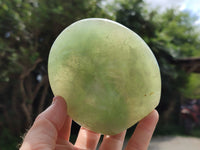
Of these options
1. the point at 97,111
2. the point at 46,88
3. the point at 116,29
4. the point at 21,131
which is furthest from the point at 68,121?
the point at 21,131

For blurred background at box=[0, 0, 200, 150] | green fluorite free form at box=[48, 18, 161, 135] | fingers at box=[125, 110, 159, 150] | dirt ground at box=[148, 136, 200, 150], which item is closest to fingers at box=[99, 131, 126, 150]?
fingers at box=[125, 110, 159, 150]

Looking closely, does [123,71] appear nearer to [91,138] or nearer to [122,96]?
[122,96]

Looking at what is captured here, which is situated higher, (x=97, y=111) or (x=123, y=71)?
(x=123, y=71)

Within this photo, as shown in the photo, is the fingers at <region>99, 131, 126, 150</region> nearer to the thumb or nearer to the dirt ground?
the thumb

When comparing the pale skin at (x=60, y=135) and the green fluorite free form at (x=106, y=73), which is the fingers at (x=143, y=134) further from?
the green fluorite free form at (x=106, y=73)

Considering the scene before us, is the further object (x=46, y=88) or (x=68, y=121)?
(x=46, y=88)
